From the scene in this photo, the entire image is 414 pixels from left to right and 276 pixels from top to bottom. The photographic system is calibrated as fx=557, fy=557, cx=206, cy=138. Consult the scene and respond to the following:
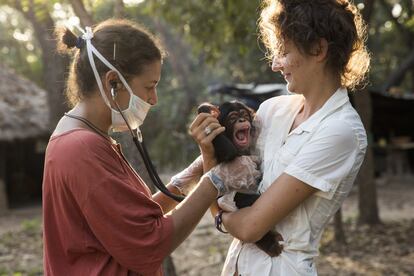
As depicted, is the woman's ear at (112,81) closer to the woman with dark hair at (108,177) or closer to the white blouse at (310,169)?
the woman with dark hair at (108,177)

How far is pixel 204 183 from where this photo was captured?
1.79m

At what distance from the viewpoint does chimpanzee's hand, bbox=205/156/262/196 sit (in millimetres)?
1804

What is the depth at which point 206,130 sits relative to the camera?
5.95ft

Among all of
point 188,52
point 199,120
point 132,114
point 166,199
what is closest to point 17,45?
point 188,52

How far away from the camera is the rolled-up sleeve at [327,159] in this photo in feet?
5.57

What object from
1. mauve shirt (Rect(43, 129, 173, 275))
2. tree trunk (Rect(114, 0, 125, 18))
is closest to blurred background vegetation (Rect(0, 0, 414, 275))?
tree trunk (Rect(114, 0, 125, 18))

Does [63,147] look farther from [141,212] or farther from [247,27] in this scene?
Result: [247,27]

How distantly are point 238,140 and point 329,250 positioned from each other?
483 centimetres

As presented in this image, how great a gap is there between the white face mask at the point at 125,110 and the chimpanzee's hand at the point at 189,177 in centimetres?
29

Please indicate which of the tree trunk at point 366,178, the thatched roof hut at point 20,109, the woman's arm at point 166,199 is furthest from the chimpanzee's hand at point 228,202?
the thatched roof hut at point 20,109

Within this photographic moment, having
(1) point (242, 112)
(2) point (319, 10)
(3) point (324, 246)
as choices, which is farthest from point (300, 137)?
(3) point (324, 246)

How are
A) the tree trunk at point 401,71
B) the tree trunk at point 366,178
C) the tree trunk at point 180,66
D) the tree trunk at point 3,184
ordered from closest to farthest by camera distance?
the tree trunk at point 366,178 → the tree trunk at point 401,71 → the tree trunk at point 3,184 → the tree trunk at point 180,66

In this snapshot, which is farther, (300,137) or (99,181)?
(300,137)

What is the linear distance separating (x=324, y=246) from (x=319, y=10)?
17.3 feet
